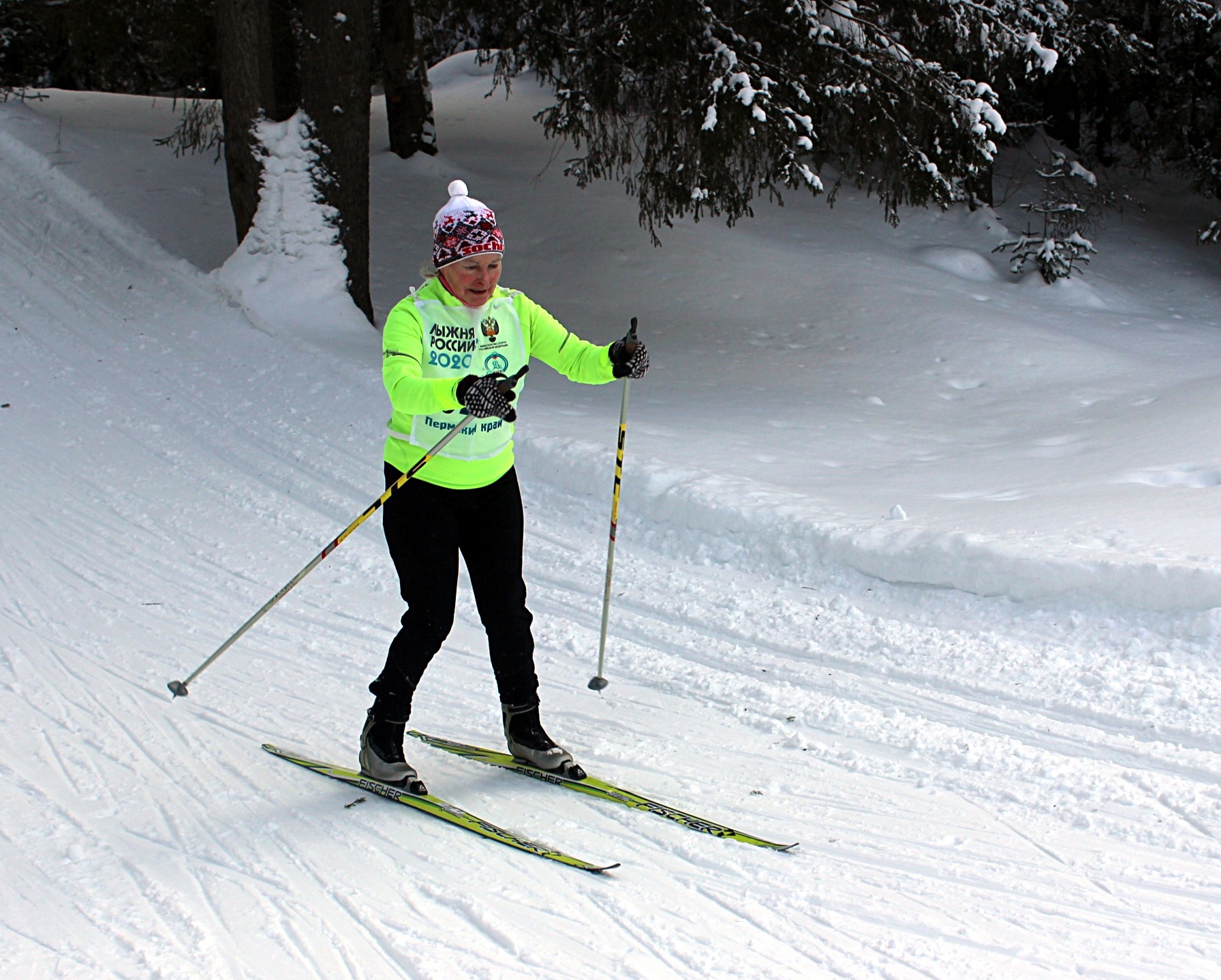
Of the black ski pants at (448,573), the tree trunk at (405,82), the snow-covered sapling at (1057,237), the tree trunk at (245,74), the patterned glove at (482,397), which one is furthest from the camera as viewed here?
the tree trunk at (405,82)

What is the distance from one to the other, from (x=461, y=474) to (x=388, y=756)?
953 mm

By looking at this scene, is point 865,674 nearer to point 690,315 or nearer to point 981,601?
point 981,601

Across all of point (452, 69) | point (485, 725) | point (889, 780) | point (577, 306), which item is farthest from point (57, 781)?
point (452, 69)

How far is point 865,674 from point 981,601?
2.53ft

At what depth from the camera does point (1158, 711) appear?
12.6ft

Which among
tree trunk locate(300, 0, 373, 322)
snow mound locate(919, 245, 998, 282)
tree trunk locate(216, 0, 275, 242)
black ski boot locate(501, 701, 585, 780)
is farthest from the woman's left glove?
snow mound locate(919, 245, 998, 282)

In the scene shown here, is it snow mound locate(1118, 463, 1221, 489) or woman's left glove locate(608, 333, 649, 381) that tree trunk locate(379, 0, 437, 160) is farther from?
woman's left glove locate(608, 333, 649, 381)

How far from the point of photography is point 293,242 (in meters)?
9.82

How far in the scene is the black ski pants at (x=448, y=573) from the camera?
11.3 ft

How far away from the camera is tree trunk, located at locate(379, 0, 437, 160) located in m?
13.4

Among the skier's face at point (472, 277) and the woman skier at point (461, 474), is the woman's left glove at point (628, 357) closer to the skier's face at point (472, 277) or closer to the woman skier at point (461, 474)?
the woman skier at point (461, 474)

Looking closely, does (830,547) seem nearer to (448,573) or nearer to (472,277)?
(448,573)

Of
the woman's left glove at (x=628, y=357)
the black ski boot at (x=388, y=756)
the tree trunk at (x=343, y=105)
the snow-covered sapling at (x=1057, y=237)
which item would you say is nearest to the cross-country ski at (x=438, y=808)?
the black ski boot at (x=388, y=756)

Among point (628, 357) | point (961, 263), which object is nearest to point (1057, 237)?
point (961, 263)
